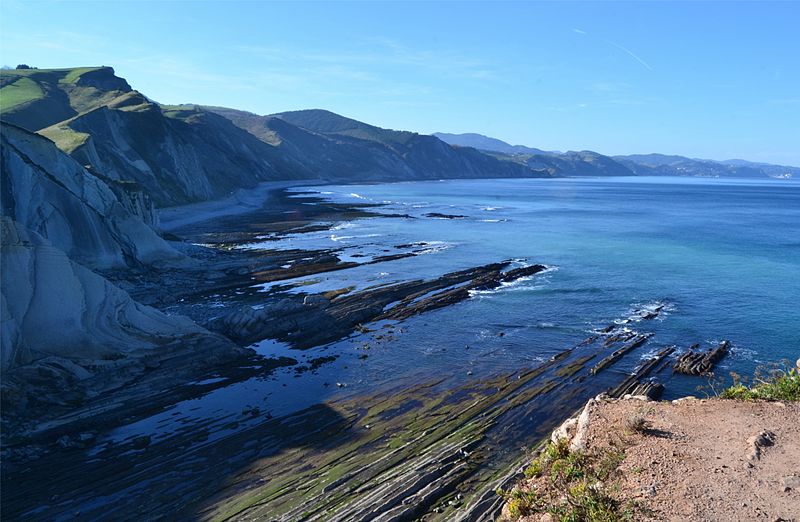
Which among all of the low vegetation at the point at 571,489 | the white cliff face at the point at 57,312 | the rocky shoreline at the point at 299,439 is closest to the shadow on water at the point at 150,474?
the rocky shoreline at the point at 299,439

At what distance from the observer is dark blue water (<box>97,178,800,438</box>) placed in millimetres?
24500

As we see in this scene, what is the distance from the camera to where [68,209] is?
3419 cm

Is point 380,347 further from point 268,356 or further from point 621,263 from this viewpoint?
point 621,263

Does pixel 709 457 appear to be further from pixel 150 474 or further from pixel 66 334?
pixel 66 334

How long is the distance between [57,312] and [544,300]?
3055 cm

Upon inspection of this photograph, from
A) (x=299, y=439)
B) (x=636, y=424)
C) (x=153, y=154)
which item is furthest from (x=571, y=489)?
(x=153, y=154)

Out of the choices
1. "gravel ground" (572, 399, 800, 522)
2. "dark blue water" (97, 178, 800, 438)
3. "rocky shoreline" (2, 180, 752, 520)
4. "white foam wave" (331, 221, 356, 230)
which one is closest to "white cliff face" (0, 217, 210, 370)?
"rocky shoreline" (2, 180, 752, 520)

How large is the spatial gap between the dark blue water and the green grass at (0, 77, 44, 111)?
204 feet

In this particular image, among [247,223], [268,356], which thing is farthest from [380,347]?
[247,223]

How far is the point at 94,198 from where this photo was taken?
127 feet

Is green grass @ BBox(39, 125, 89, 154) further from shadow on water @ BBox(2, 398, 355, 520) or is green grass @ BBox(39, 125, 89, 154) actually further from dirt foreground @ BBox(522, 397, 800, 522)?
dirt foreground @ BBox(522, 397, 800, 522)

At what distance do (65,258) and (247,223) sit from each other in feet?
182

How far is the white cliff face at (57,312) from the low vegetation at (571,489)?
18410 mm

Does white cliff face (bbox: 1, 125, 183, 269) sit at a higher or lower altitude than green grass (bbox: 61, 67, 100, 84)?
lower
